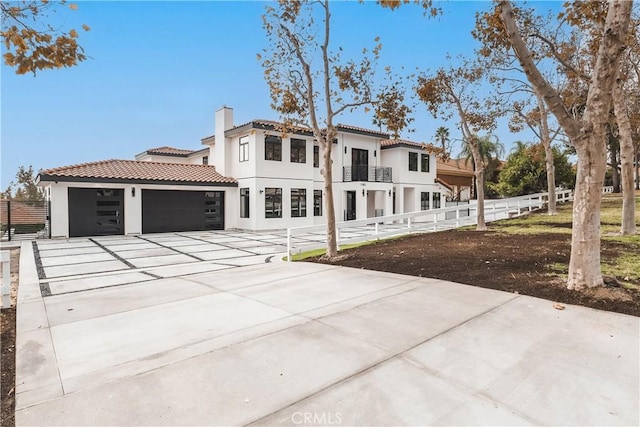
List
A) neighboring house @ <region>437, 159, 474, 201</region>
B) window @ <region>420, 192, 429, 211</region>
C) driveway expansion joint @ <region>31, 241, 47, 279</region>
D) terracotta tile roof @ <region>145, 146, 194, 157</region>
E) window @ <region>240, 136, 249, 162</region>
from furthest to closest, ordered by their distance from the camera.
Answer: neighboring house @ <region>437, 159, 474, 201</region>, terracotta tile roof @ <region>145, 146, 194, 157</region>, window @ <region>420, 192, 429, 211</region>, window @ <region>240, 136, 249, 162</region>, driveway expansion joint @ <region>31, 241, 47, 279</region>

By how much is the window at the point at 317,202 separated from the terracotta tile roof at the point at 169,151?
13353mm

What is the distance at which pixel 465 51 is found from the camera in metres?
14.3

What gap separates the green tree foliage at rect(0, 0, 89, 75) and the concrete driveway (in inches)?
129

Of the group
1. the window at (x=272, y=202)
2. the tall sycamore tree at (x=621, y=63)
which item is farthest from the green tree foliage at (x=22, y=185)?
the tall sycamore tree at (x=621, y=63)

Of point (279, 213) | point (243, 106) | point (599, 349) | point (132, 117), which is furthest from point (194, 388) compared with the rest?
point (132, 117)

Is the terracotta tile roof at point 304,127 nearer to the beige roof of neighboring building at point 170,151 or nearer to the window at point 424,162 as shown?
the window at point 424,162

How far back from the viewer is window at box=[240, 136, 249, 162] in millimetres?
21328

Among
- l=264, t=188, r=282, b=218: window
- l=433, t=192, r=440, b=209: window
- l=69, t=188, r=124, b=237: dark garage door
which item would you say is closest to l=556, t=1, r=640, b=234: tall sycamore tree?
l=433, t=192, r=440, b=209: window

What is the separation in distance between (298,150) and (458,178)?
24907 millimetres

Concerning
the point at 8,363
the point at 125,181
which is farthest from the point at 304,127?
the point at 8,363

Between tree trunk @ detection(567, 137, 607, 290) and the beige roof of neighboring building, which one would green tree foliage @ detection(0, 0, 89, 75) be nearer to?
tree trunk @ detection(567, 137, 607, 290)

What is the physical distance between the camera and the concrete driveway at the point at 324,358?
8.91 ft

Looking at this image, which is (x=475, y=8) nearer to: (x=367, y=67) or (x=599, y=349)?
(x=367, y=67)

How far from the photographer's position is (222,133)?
75.4 feet
